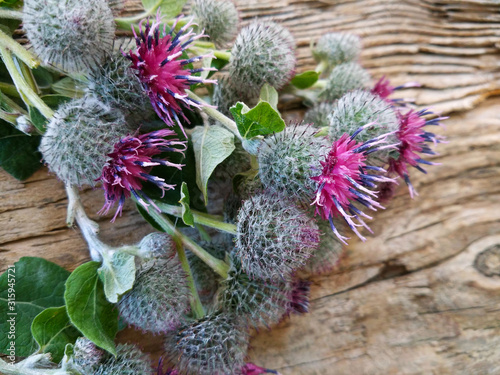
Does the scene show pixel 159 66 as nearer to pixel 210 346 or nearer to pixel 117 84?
pixel 117 84

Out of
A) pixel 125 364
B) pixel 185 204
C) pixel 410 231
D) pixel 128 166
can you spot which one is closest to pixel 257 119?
pixel 185 204

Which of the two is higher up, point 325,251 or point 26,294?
point 26,294

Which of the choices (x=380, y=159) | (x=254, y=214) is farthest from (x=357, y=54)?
(x=254, y=214)

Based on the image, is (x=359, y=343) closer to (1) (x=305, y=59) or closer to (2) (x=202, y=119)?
(2) (x=202, y=119)

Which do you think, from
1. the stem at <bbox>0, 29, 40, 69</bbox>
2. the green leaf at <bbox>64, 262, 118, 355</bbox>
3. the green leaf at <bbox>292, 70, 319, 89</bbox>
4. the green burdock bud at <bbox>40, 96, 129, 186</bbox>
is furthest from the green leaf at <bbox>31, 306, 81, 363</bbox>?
the green leaf at <bbox>292, 70, 319, 89</bbox>

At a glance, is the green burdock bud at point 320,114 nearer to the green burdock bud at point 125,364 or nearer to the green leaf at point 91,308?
the green leaf at point 91,308

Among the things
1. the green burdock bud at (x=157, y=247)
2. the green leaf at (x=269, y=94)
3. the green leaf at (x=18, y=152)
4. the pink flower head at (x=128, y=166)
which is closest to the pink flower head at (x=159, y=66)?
the pink flower head at (x=128, y=166)

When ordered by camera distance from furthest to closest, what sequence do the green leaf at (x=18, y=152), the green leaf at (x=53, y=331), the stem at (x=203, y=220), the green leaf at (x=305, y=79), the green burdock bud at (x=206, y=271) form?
the green leaf at (x=305, y=79) → the green burdock bud at (x=206, y=271) → the green leaf at (x=18, y=152) → the stem at (x=203, y=220) → the green leaf at (x=53, y=331)
